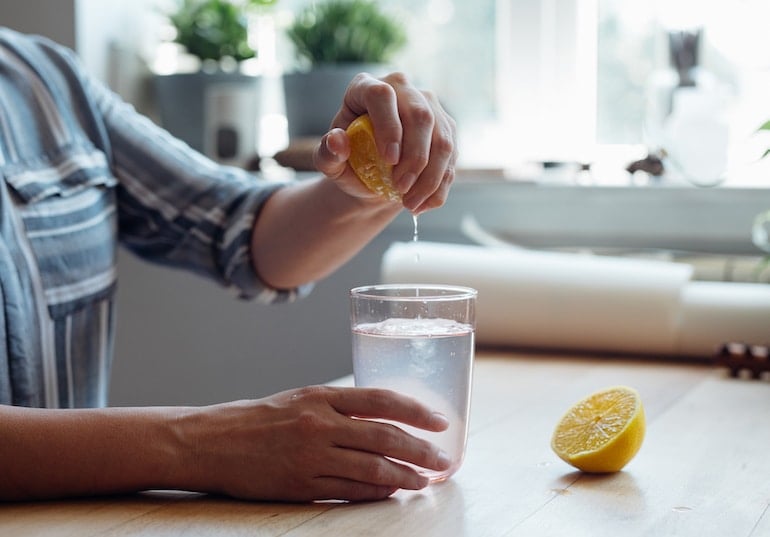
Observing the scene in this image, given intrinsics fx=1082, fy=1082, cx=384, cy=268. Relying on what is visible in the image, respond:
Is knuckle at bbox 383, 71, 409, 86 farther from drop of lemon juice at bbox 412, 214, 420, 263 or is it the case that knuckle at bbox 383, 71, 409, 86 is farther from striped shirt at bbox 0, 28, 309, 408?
striped shirt at bbox 0, 28, 309, 408

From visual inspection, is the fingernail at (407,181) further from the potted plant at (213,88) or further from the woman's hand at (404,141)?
the potted plant at (213,88)

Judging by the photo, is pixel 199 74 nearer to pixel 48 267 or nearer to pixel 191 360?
pixel 191 360

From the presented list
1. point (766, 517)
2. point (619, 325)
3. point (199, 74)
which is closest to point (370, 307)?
point (766, 517)

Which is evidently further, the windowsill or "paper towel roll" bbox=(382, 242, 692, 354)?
the windowsill

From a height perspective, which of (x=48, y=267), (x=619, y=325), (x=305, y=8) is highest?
(x=305, y=8)

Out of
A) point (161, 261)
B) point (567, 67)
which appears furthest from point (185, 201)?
point (567, 67)

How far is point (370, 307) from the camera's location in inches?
33.9

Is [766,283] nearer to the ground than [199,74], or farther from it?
nearer to the ground

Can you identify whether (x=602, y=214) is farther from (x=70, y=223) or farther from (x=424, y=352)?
(x=424, y=352)

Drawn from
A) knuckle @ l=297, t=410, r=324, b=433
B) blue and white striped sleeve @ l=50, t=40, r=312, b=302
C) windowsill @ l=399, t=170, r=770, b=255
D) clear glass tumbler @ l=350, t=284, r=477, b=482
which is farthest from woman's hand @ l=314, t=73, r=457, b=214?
windowsill @ l=399, t=170, r=770, b=255

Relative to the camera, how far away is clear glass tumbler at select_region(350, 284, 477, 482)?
0.84 metres

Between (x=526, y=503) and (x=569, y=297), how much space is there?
714 mm

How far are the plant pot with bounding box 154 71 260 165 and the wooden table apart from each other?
1.22m

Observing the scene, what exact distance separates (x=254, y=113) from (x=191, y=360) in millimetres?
529
